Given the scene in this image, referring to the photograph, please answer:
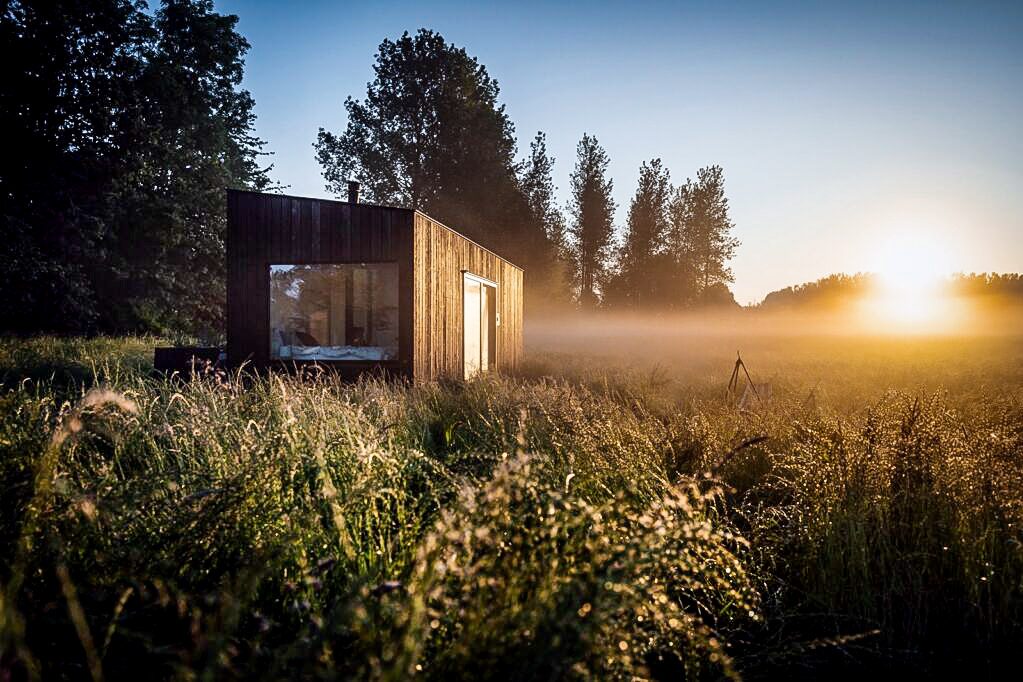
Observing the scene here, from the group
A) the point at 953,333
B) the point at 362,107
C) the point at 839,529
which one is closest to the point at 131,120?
the point at 362,107

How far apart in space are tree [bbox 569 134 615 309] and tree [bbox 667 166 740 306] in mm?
4664

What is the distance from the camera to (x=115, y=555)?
198cm

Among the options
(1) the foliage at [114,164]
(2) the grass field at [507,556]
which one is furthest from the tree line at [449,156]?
(2) the grass field at [507,556]

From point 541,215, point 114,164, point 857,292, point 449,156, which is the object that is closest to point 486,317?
point 114,164

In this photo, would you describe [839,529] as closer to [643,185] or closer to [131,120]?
[131,120]

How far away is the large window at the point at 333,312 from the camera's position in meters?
9.09

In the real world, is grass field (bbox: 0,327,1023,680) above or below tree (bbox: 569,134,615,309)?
below

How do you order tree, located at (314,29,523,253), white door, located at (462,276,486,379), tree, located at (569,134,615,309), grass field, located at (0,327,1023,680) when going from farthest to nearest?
1. tree, located at (569,134,615,309)
2. tree, located at (314,29,523,253)
3. white door, located at (462,276,486,379)
4. grass field, located at (0,327,1023,680)

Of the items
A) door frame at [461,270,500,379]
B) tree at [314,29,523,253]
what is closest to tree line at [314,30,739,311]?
tree at [314,29,523,253]

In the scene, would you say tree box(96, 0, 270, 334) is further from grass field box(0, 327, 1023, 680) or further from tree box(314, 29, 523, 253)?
grass field box(0, 327, 1023, 680)

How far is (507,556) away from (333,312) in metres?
8.15

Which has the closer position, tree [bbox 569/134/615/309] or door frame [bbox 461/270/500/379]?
door frame [bbox 461/270/500/379]

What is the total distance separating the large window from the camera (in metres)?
9.09

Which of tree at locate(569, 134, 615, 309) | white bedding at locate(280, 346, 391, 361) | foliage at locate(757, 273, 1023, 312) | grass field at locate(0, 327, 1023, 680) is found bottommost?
grass field at locate(0, 327, 1023, 680)
